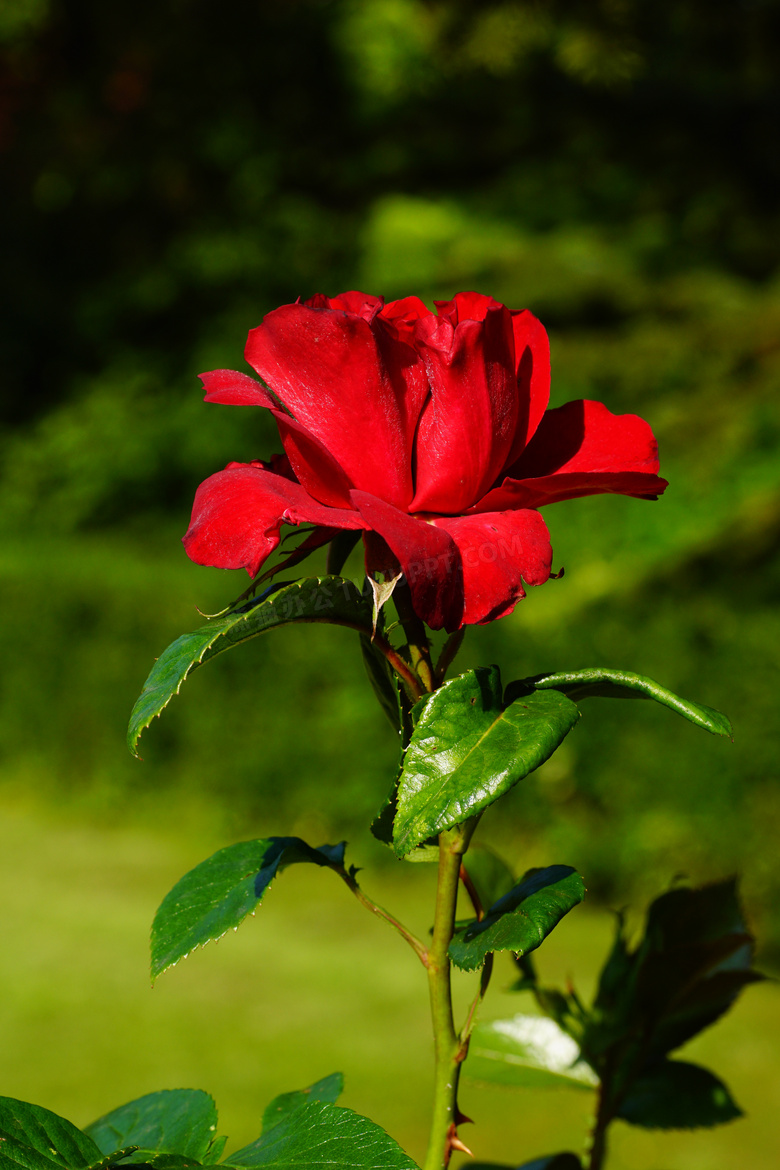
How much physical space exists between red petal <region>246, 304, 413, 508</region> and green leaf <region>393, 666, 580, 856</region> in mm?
88

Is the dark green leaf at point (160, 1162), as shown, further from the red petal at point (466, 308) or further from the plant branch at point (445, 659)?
the red petal at point (466, 308)

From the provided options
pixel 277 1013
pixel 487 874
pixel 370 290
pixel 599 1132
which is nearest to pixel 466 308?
pixel 487 874

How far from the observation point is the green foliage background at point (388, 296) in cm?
304

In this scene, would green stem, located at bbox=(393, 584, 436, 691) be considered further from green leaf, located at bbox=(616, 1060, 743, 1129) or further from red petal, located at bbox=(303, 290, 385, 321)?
green leaf, located at bbox=(616, 1060, 743, 1129)

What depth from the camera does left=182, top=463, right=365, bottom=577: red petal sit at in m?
0.42

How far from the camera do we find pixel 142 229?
842 cm

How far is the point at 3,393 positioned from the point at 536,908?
834 centimetres

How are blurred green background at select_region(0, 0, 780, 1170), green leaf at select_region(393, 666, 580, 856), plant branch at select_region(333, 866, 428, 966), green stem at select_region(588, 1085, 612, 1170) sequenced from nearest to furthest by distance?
green leaf at select_region(393, 666, 580, 856)
plant branch at select_region(333, 866, 428, 966)
green stem at select_region(588, 1085, 612, 1170)
blurred green background at select_region(0, 0, 780, 1170)

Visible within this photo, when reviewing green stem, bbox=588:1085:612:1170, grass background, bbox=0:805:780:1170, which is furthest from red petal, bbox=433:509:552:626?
grass background, bbox=0:805:780:1170

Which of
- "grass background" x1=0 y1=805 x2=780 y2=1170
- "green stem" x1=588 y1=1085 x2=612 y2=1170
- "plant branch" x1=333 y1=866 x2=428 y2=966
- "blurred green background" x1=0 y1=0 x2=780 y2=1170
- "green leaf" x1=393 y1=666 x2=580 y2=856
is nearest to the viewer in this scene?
"green leaf" x1=393 y1=666 x2=580 y2=856

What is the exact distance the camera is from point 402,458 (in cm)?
45

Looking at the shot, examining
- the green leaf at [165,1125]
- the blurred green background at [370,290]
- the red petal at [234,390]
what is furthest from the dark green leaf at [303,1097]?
the blurred green background at [370,290]

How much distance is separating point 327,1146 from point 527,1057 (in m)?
0.34

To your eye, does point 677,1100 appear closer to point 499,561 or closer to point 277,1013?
point 499,561
